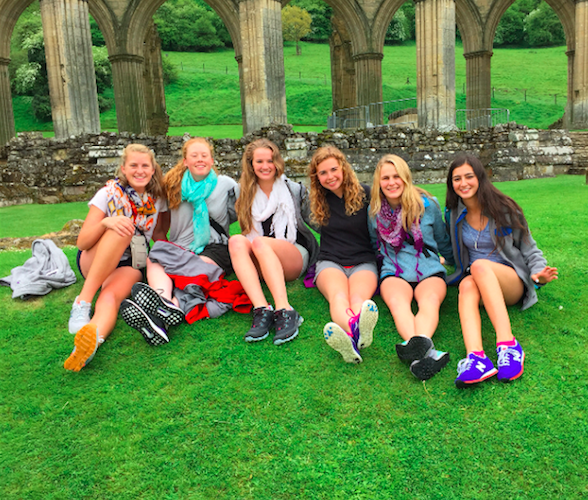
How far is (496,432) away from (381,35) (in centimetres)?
1976

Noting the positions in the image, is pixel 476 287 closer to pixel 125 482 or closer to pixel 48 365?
pixel 125 482

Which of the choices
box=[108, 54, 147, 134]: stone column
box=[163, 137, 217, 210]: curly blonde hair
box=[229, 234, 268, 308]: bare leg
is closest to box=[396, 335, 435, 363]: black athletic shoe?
box=[229, 234, 268, 308]: bare leg

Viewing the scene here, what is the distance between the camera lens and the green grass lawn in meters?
2.10

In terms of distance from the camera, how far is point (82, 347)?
2848 mm

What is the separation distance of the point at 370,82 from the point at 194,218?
1712 cm

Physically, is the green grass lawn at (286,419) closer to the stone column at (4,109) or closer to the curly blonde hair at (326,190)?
the curly blonde hair at (326,190)

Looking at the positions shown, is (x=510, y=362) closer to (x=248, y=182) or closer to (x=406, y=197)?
(x=406, y=197)

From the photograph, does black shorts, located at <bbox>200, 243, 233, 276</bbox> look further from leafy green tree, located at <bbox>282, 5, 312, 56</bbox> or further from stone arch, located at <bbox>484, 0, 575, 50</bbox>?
leafy green tree, located at <bbox>282, 5, 312, 56</bbox>

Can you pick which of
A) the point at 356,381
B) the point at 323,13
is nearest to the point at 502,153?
the point at 356,381

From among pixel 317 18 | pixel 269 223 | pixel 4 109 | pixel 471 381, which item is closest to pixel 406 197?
pixel 269 223

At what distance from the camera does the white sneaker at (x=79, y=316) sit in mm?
3400

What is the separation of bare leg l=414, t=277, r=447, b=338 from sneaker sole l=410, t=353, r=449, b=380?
195mm

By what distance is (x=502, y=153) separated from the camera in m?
13.5

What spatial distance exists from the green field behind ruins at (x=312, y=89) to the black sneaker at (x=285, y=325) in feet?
76.1
